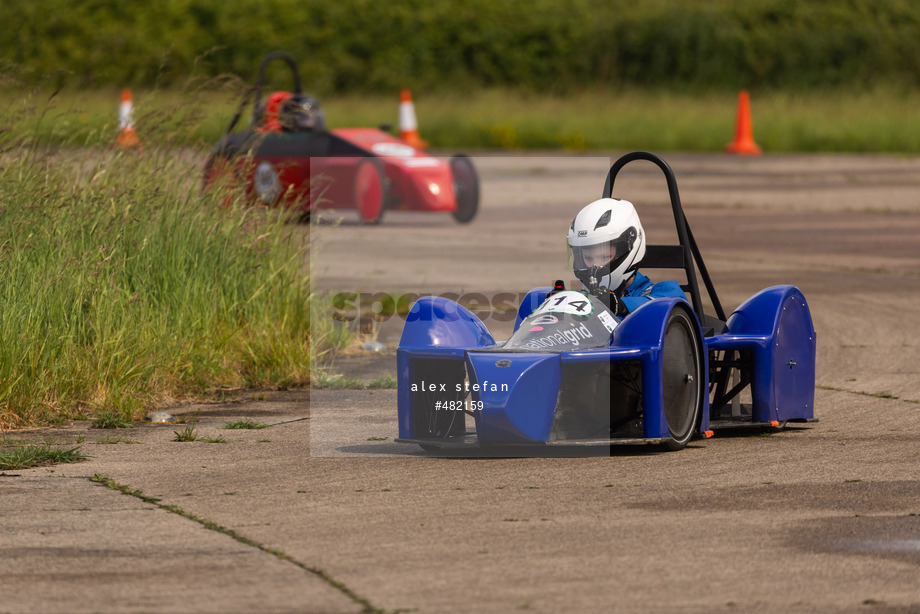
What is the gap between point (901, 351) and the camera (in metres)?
11.2

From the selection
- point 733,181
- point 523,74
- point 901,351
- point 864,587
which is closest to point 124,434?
point 864,587

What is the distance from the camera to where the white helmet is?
8328 millimetres

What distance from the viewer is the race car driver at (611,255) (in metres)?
8.32

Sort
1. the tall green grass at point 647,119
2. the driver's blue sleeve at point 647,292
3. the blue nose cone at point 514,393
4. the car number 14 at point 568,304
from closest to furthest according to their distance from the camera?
1. the blue nose cone at point 514,393
2. the car number 14 at point 568,304
3. the driver's blue sleeve at point 647,292
4. the tall green grass at point 647,119

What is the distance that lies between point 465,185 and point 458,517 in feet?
43.8

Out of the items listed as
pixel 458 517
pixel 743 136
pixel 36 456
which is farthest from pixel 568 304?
pixel 743 136

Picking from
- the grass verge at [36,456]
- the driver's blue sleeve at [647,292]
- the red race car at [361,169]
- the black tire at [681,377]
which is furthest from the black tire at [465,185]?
the grass verge at [36,456]

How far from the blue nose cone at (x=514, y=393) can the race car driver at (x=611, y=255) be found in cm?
94

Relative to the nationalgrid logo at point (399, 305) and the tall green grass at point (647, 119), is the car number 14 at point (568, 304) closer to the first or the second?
the nationalgrid logo at point (399, 305)

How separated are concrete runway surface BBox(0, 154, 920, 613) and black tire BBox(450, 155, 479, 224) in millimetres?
8010

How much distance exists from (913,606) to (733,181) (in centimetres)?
2020

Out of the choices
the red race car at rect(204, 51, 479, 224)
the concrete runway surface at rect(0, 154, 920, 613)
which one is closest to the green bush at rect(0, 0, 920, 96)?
the red race car at rect(204, 51, 479, 224)

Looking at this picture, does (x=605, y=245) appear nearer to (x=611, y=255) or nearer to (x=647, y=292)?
(x=611, y=255)

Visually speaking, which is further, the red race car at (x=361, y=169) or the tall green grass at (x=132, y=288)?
the red race car at (x=361, y=169)
